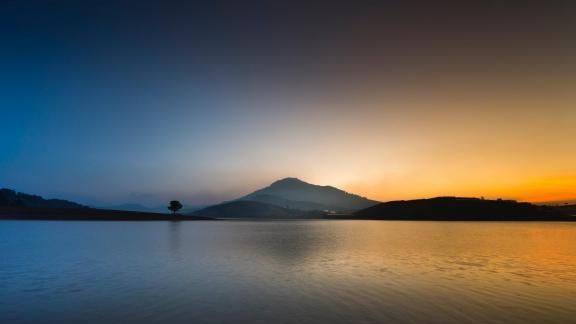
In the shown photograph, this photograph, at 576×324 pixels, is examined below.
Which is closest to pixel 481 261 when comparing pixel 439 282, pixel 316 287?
pixel 439 282

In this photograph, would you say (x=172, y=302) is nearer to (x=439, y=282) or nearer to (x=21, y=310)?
(x=21, y=310)

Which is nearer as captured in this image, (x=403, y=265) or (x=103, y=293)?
(x=103, y=293)

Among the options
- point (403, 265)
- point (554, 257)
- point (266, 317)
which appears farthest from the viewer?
point (554, 257)

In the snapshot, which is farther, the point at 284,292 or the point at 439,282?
the point at 439,282

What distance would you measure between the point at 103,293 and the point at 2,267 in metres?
20.2

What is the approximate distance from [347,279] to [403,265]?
12.1 meters

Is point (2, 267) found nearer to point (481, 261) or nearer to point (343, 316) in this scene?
point (343, 316)

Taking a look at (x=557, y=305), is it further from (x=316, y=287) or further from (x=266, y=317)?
(x=266, y=317)

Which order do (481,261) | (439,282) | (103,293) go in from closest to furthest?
(103,293), (439,282), (481,261)

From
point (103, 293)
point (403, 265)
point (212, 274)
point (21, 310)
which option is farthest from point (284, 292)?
point (403, 265)

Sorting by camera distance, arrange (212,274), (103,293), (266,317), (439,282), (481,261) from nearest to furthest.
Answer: (266,317), (103,293), (439,282), (212,274), (481,261)

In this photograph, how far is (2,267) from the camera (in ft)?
128

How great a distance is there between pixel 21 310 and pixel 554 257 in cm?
5963

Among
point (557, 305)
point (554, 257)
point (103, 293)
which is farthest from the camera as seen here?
point (554, 257)
